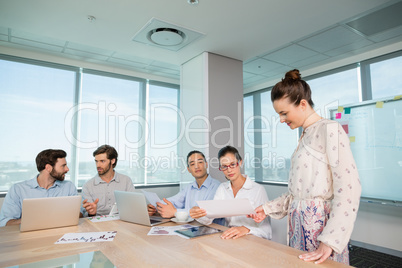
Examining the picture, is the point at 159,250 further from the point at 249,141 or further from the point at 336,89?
the point at 249,141

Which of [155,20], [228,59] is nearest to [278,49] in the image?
[228,59]

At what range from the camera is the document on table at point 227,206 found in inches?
56.8

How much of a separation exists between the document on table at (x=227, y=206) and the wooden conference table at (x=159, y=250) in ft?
0.45

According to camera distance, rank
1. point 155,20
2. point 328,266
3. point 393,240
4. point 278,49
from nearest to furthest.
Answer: point 328,266
point 155,20
point 393,240
point 278,49

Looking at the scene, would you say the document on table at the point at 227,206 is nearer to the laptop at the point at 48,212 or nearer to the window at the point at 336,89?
the laptop at the point at 48,212

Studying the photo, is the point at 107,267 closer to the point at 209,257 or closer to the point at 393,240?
the point at 209,257

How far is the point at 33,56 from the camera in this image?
396 centimetres

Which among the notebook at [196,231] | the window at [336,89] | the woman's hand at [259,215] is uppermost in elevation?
the window at [336,89]

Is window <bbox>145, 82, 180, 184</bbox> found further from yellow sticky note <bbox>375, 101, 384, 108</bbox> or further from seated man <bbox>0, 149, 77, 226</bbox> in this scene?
yellow sticky note <bbox>375, 101, 384, 108</bbox>

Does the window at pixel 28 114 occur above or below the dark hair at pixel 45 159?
above

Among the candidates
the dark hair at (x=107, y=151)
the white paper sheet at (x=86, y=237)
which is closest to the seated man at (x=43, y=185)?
the dark hair at (x=107, y=151)

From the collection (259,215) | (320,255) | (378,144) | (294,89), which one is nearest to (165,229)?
(259,215)

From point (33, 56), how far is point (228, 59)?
114 inches

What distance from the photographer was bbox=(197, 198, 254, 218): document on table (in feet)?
4.74
